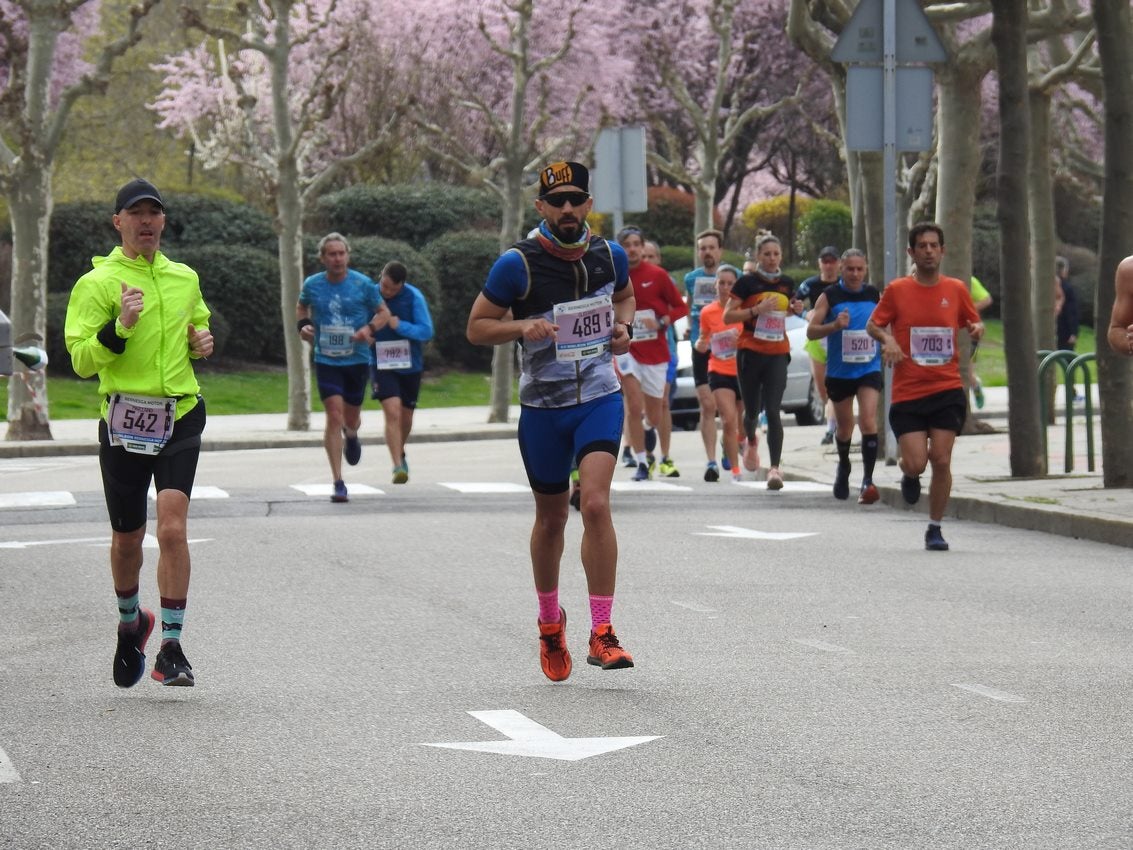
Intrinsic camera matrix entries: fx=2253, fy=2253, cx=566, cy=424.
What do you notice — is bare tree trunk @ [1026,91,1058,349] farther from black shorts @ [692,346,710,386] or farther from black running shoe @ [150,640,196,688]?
black running shoe @ [150,640,196,688]

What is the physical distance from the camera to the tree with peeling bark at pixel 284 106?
2773 cm

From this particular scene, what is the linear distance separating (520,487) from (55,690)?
33.5 feet

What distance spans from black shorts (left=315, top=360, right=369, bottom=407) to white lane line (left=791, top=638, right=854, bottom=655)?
802cm

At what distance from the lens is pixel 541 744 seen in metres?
6.93

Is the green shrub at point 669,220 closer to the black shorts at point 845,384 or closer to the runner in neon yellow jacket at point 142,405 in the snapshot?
the black shorts at point 845,384

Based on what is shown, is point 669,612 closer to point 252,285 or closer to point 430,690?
point 430,690

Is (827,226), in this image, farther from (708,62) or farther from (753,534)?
(753,534)

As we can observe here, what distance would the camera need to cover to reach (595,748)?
6844 millimetres

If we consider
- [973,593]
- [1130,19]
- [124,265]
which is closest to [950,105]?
[1130,19]

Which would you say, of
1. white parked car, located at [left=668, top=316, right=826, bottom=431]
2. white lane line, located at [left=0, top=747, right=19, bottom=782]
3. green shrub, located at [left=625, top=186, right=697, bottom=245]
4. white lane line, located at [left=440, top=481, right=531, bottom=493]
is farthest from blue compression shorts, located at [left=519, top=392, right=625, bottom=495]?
green shrub, located at [left=625, top=186, right=697, bottom=245]

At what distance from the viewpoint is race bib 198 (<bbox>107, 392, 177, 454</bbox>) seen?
8.08 metres

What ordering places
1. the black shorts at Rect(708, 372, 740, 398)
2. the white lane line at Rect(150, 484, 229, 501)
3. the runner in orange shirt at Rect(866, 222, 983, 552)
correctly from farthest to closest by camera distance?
the black shorts at Rect(708, 372, 740, 398) → the white lane line at Rect(150, 484, 229, 501) → the runner in orange shirt at Rect(866, 222, 983, 552)

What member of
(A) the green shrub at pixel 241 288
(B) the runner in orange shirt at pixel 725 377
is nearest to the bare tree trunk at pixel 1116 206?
(B) the runner in orange shirt at pixel 725 377

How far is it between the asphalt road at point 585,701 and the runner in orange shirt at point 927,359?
0.53m
